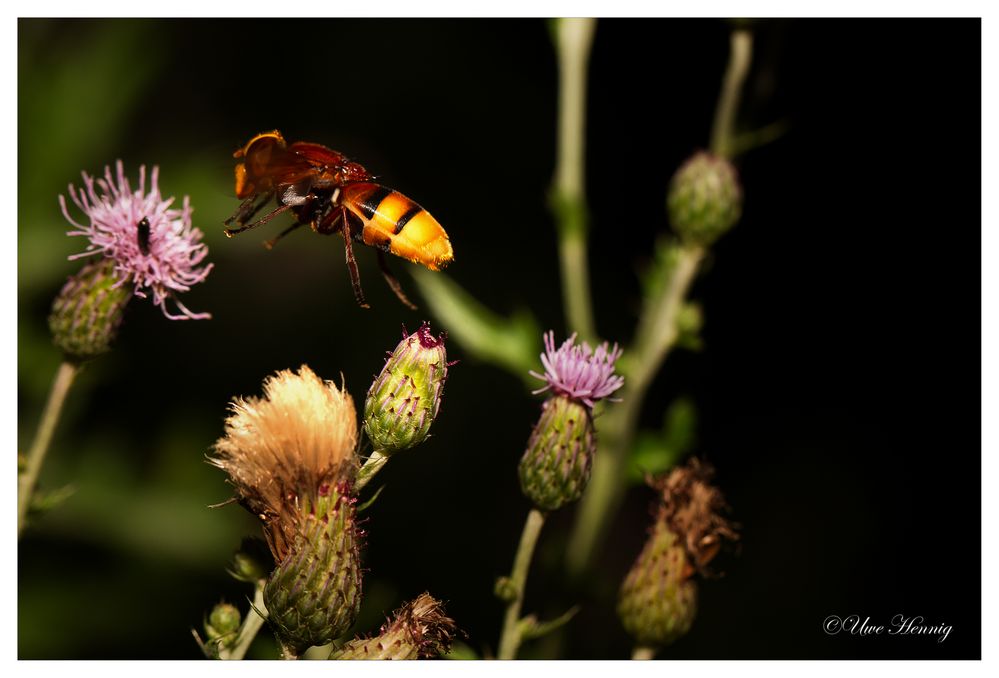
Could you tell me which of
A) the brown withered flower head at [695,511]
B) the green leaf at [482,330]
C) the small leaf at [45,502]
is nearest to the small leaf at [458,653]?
the brown withered flower head at [695,511]

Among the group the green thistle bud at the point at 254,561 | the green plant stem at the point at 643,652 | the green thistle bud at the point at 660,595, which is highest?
the green thistle bud at the point at 254,561

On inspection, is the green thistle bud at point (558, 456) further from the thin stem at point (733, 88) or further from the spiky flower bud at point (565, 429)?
the thin stem at point (733, 88)

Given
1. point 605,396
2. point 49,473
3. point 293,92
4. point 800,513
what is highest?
point 293,92

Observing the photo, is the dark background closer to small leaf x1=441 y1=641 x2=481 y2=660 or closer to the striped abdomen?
small leaf x1=441 y1=641 x2=481 y2=660

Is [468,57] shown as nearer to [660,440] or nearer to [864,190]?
[864,190]

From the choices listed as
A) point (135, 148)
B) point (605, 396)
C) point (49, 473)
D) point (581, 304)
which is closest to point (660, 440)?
point (581, 304)

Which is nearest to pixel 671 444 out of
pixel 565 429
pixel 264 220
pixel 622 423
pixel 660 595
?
pixel 622 423
